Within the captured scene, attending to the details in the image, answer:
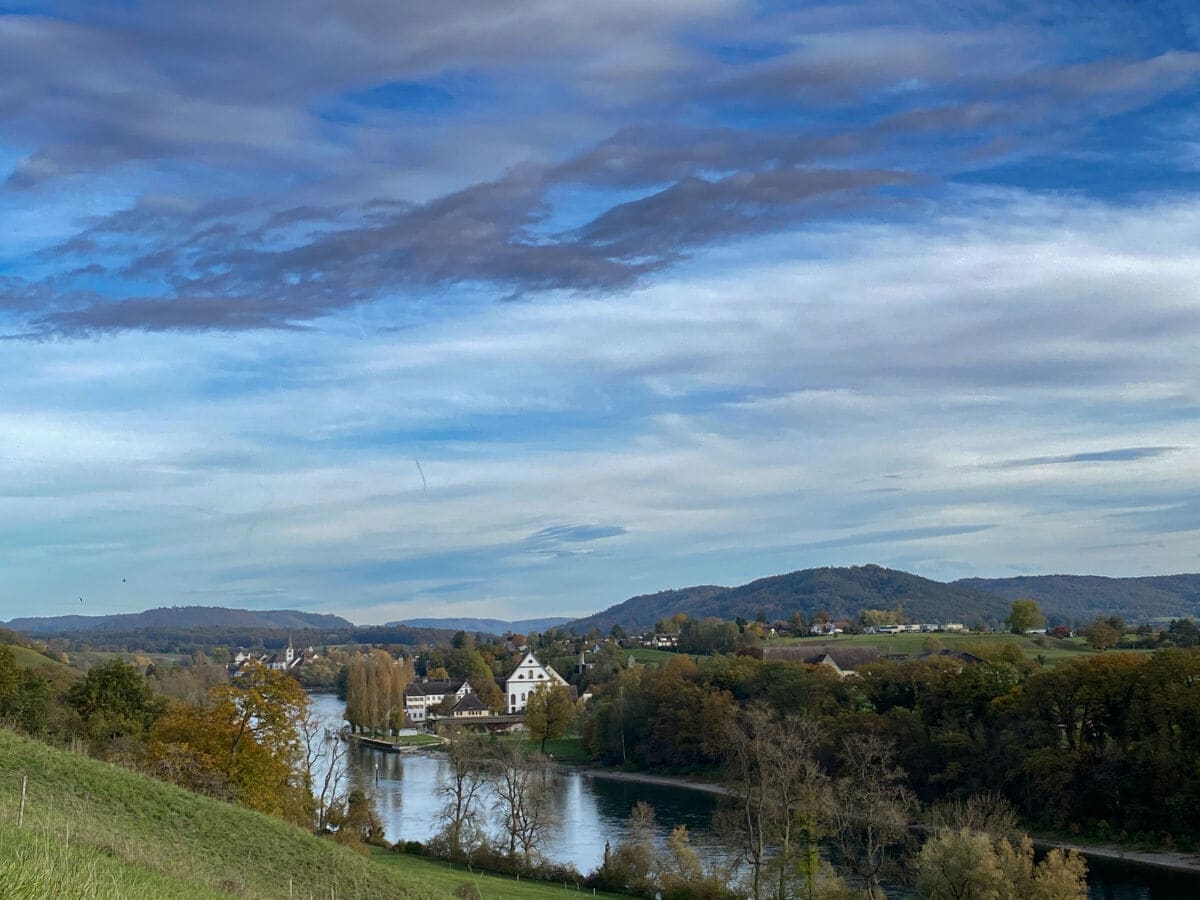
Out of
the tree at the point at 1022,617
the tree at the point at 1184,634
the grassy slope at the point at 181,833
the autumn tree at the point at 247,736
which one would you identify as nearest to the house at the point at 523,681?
the tree at the point at 1022,617

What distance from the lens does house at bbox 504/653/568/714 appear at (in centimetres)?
12406

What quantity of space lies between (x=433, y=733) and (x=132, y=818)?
8470 cm

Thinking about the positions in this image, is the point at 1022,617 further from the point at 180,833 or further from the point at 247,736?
the point at 180,833

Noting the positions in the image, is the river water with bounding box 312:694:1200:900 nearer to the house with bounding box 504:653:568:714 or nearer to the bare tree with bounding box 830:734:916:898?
the bare tree with bounding box 830:734:916:898

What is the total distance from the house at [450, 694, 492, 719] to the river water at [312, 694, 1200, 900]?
31.3m

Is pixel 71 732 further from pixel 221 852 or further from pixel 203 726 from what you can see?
pixel 221 852

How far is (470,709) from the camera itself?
11675 cm

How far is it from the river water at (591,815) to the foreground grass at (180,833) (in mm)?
15936

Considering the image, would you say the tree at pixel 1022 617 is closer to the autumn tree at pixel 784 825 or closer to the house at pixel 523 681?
the house at pixel 523 681

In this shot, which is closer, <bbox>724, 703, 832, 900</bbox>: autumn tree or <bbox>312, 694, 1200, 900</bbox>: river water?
<bbox>724, 703, 832, 900</bbox>: autumn tree

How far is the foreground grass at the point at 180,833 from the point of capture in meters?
15.7

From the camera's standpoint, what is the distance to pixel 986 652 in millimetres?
76250

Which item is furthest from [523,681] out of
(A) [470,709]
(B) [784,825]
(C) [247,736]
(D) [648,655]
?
(C) [247,736]

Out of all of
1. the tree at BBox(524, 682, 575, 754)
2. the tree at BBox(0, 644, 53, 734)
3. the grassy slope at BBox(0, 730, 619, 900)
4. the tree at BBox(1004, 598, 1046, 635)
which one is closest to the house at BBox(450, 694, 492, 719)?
the tree at BBox(524, 682, 575, 754)
